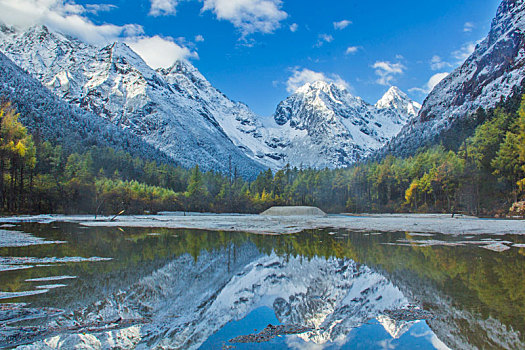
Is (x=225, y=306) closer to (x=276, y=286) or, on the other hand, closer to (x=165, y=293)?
(x=165, y=293)

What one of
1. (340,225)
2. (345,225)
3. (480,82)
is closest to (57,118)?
(340,225)

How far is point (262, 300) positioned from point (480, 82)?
163281 millimetres

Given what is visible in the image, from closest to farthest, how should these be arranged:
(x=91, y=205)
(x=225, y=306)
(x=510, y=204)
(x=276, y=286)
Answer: (x=225, y=306) < (x=276, y=286) < (x=510, y=204) < (x=91, y=205)

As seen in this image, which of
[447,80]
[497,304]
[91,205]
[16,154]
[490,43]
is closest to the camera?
[497,304]

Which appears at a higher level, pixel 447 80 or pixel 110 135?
pixel 447 80

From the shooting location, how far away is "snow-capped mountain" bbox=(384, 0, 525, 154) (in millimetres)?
124250

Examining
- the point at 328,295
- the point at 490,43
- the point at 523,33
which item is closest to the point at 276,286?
the point at 328,295

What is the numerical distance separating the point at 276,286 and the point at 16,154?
47474mm

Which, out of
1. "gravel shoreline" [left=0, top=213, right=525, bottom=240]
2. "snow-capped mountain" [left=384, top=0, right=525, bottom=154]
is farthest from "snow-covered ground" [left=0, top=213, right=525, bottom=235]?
"snow-capped mountain" [left=384, top=0, right=525, bottom=154]

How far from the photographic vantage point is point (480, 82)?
140 metres

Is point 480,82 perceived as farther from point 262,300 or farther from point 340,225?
point 262,300

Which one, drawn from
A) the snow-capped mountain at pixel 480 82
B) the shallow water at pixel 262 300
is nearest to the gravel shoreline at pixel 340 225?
the shallow water at pixel 262 300

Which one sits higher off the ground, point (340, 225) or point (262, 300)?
point (340, 225)

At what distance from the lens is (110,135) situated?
170 m
